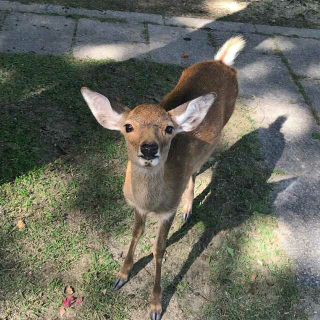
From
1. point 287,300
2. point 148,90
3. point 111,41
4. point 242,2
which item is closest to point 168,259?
point 287,300

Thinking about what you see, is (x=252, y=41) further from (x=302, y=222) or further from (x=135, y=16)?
(x=302, y=222)

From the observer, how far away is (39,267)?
299 cm

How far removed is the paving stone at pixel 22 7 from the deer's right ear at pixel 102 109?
4.29 meters

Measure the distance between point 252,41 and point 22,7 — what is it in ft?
12.1

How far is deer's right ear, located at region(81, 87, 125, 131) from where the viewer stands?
2369 millimetres

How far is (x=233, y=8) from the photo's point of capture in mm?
7059

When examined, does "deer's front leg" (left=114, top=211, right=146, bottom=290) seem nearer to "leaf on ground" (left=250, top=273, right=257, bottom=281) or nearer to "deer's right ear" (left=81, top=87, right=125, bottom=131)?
"deer's right ear" (left=81, top=87, right=125, bottom=131)

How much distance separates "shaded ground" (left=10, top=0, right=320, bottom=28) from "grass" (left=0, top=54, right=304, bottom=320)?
257 cm

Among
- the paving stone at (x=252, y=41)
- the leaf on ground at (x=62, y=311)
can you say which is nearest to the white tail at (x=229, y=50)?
the paving stone at (x=252, y=41)

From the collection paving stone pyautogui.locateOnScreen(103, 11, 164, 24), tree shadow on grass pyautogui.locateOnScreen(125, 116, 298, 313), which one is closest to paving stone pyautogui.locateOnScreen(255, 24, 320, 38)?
paving stone pyautogui.locateOnScreen(103, 11, 164, 24)

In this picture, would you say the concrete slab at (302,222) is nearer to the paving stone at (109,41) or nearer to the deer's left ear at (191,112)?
the deer's left ear at (191,112)

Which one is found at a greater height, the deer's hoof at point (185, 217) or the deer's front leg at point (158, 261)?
the deer's front leg at point (158, 261)

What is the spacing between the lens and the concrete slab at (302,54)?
18.5 feet

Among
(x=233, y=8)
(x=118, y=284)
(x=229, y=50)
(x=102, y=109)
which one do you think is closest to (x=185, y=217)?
(x=118, y=284)
